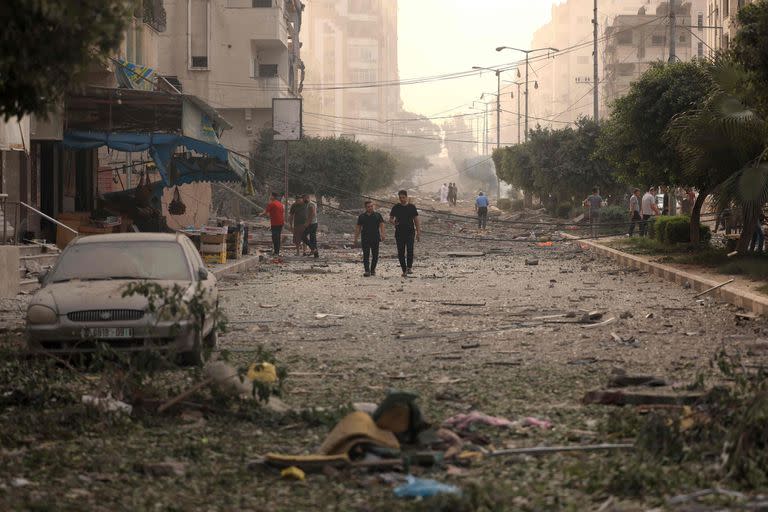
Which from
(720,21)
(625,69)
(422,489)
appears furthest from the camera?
(625,69)

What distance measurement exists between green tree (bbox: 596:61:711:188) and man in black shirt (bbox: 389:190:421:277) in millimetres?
7210

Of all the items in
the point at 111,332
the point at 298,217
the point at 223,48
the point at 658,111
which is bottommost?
the point at 111,332

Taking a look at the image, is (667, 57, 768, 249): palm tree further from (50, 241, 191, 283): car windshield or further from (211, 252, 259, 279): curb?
(50, 241, 191, 283): car windshield

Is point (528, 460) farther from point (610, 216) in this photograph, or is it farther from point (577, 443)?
point (610, 216)

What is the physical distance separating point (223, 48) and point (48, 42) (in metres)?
57.6

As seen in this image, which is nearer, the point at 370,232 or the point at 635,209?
the point at 370,232

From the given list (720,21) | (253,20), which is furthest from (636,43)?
(253,20)

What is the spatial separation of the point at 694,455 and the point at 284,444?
255cm

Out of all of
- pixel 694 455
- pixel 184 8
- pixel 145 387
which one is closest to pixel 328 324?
pixel 145 387

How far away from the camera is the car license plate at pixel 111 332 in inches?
439

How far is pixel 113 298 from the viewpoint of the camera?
11352 millimetres

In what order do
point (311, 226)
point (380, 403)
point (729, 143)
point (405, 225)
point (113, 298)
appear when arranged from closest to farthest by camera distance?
point (380, 403), point (113, 298), point (729, 143), point (405, 225), point (311, 226)

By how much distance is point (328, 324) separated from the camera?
1570 cm

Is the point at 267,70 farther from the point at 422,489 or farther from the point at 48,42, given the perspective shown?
the point at 422,489
